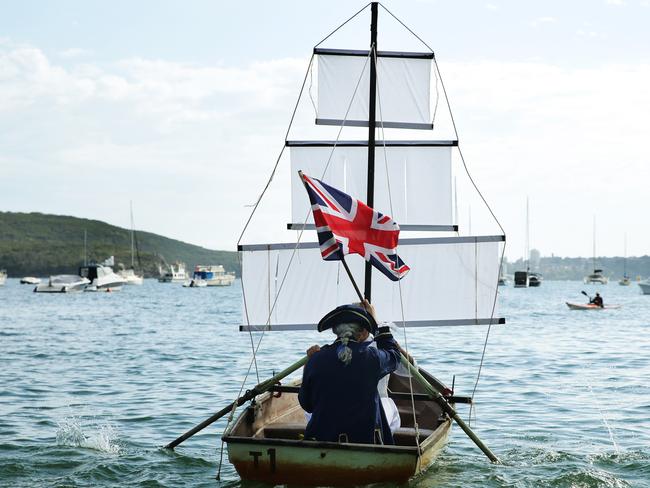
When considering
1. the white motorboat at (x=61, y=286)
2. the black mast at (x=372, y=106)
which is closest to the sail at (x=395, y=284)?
the black mast at (x=372, y=106)

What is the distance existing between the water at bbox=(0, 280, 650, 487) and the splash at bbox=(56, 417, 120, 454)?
1.3 inches

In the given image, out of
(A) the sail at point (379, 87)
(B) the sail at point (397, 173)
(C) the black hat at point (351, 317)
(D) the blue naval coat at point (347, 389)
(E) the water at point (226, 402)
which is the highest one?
A: (A) the sail at point (379, 87)

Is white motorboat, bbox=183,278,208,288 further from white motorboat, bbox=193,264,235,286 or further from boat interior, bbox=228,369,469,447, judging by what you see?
boat interior, bbox=228,369,469,447

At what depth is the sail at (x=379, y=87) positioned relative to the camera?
665 inches

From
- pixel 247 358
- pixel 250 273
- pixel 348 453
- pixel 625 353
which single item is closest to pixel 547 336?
pixel 625 353

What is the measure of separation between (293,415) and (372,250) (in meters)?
3.63

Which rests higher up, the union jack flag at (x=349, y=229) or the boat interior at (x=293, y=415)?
the union jack flag at (x=349, y=229)

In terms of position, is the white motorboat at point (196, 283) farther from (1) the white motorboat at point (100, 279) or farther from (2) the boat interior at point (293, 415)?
(2) the boat interior at point (293, 415)

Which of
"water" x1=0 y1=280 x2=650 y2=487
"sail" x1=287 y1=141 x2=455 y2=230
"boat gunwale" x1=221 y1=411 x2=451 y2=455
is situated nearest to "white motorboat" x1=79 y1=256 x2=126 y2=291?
"water" x1=0 y1=280 x2=650 y2=487

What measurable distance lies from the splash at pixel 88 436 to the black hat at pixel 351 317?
232 inches

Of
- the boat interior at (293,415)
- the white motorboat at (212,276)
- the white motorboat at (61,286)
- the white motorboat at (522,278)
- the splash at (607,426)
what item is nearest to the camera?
the boat interior at (293,415)

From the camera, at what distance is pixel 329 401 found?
1067 centimetres

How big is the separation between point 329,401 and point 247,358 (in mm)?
21878

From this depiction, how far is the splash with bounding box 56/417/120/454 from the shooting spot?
15.0 meters
